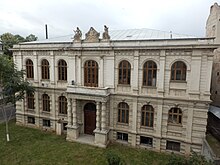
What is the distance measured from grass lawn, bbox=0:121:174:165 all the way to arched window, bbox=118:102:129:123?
2.64 metres

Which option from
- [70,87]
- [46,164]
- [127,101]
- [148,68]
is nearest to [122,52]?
[148,68]

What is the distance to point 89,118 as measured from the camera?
1862cm

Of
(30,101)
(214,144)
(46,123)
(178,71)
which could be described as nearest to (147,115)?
(178,71)

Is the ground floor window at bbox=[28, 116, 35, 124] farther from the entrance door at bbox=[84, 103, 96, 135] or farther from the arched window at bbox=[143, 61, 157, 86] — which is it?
the arched window at bbox=[143, 61, 157, 86]

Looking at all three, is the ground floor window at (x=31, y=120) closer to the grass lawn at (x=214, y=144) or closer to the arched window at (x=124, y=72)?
the arched window at (x=124, y=72)

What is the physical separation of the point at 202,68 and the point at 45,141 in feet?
53.4

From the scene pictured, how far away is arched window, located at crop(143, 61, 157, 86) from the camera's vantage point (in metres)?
15.4

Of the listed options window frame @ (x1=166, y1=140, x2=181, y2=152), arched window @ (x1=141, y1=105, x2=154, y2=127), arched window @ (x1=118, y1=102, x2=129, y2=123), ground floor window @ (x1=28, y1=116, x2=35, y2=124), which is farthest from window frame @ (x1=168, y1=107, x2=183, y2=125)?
ground floor window @ (x1=28, y1=116, x2=35, y2=124)

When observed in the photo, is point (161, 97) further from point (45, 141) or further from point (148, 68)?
point (45, 141)

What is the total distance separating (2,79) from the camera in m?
17.1

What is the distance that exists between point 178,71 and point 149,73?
8.02ft

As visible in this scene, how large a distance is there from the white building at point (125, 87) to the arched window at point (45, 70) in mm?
112

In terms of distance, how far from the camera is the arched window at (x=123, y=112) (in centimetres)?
1691

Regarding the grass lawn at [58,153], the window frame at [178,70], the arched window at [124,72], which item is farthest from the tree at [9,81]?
the window frame at [178,70]
